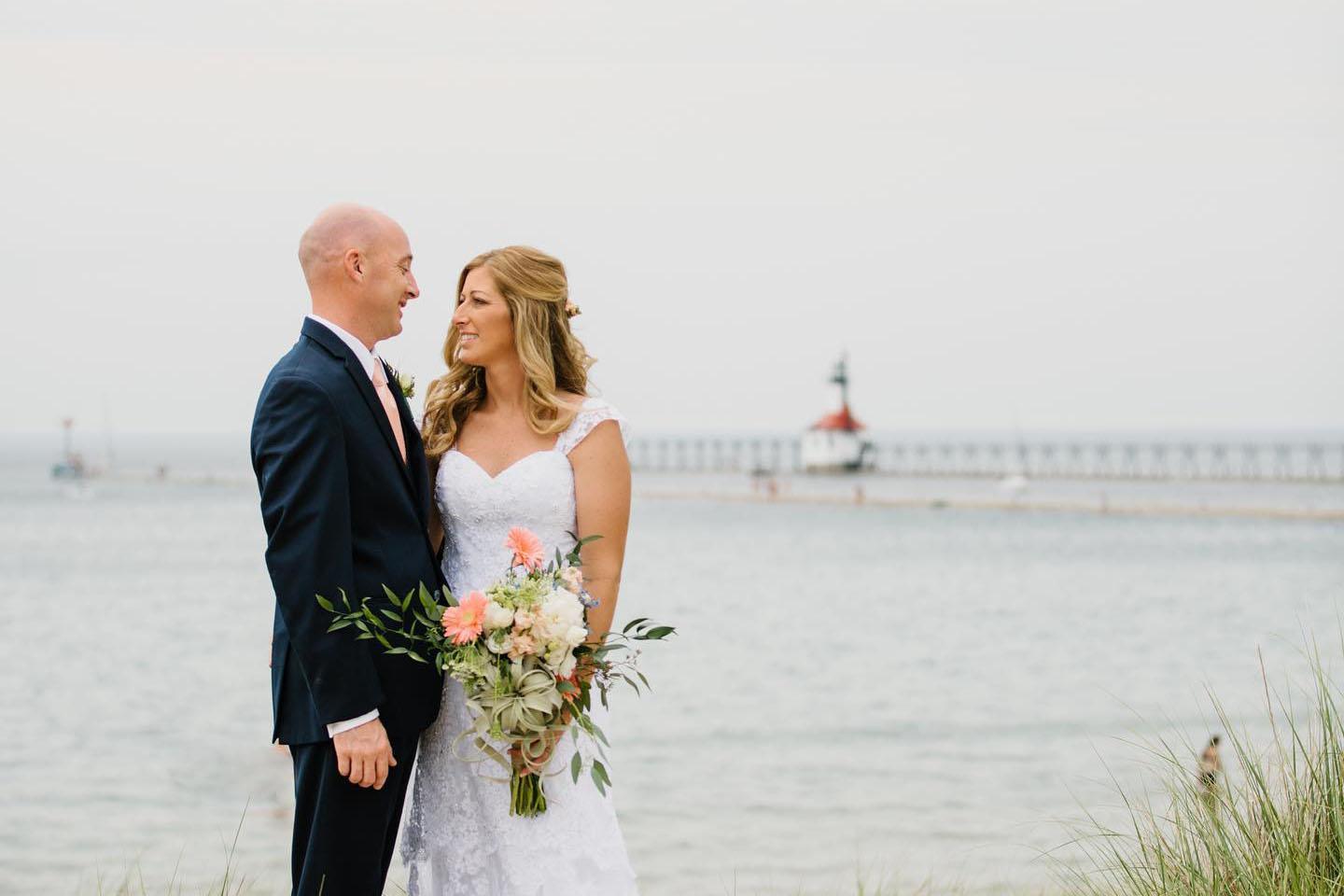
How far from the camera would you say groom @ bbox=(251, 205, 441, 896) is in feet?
10.6

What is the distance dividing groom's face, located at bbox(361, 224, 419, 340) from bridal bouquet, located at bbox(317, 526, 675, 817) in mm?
674

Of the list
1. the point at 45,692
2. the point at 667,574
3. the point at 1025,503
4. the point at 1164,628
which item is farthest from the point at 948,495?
the point at 45,692

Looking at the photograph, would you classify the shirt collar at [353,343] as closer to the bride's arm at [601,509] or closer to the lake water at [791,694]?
the bride's arm at [601,509]

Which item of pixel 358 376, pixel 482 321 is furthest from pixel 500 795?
pixel 482 321

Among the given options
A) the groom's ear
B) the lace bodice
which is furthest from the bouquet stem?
the groom's ear

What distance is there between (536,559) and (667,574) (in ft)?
119

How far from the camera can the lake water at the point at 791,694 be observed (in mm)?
11375

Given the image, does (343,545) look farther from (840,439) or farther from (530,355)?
(840,439)

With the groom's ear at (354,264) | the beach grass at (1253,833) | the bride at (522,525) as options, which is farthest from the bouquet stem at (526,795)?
the beach grass at (1253,833)

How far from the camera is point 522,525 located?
3.75 metres

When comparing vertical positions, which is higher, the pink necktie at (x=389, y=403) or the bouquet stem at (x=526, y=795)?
the pink necktie at (x=389, y=403)

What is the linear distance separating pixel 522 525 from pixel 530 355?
493 millimetres

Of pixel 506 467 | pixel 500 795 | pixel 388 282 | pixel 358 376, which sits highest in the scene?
pixel 388 282

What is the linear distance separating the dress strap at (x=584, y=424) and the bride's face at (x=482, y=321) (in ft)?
1.01
